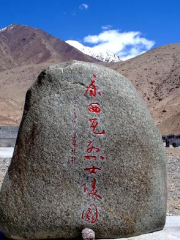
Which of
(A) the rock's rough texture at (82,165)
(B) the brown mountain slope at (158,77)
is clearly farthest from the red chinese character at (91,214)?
(B) the brown mountain slope at (158,77)

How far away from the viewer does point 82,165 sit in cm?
370

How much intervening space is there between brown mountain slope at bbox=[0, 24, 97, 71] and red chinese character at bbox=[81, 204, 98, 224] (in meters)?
69.9

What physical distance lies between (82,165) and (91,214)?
49cm

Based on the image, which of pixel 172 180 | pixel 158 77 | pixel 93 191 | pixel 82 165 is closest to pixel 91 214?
pixel 93 191

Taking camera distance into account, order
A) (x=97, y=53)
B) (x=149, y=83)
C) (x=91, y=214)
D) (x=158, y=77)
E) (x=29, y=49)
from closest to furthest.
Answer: (x=91, y=214) < (x=149, y=83) < (x=158, y=77) < (x=29, y=49) < (x=97, y=53)

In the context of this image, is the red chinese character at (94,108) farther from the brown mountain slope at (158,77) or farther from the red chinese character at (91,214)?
the brown mountain slope at (158,77)

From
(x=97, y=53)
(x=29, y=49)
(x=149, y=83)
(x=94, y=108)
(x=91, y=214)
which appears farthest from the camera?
(x=97, y=53)

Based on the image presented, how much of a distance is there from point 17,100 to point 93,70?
139ft

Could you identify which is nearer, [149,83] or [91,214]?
[91,214]

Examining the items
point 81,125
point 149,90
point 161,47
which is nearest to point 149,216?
point 81,125

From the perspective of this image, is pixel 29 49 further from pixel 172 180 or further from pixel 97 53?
pixel 172 180

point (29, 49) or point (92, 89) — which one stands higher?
point (29, 49)

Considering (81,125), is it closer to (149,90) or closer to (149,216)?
(149,216)

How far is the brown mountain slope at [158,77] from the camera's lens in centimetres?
3733
